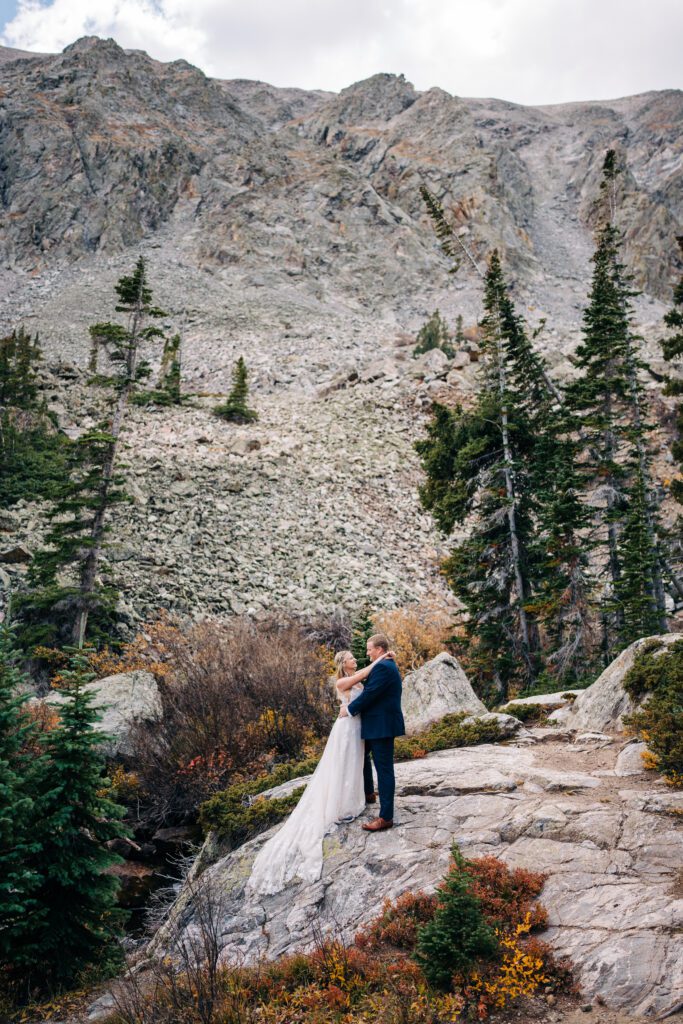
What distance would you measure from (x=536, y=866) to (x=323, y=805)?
2514mm

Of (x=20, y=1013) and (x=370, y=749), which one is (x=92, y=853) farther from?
(x=370, y=749)

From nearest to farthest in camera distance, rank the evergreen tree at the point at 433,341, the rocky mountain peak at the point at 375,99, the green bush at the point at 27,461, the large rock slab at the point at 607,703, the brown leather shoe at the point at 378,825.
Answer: the brown leather shoe at the point at 378,825 < the large rock slab at the point at 607,703 < the green bush at the point at 27,461 < the evergreen tree at the point at 433,341 < the rocky mountain peak at the point at 375,99

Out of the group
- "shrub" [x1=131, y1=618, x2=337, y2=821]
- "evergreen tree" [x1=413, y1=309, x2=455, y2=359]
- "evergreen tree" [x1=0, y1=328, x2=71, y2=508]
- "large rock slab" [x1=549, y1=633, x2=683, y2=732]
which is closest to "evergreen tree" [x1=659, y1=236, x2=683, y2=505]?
"large rock slab" [x1=549, y1=633, x2=683, y2=732]

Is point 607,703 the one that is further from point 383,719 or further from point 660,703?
point 383,719

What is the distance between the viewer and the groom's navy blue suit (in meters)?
6.95

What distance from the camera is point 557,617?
15.0 meters

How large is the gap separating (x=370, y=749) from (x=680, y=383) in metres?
11.7

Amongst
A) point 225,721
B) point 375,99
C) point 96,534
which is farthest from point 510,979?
point 375,99

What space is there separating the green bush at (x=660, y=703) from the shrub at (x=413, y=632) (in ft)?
21.0

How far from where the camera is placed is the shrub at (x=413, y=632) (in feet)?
54.7

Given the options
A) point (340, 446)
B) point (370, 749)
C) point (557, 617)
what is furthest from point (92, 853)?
point (340, 446)

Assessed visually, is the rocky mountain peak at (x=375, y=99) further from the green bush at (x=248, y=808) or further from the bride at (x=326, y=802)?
the bride at (x=326, y=802)

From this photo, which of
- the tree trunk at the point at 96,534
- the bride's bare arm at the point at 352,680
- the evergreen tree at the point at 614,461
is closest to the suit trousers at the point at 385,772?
the bride's bare arm at the point at 352,680

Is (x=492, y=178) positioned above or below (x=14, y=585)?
above
